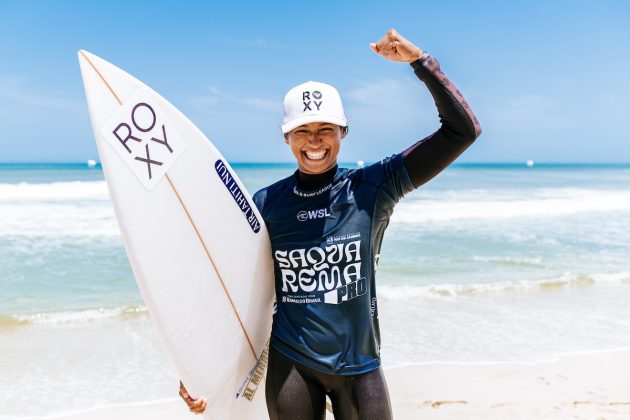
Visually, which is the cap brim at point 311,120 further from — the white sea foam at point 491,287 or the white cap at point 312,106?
the white sea foam at point 491,287

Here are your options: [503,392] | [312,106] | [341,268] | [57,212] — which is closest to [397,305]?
[503,392]

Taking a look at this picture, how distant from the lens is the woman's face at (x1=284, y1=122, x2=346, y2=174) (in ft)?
5.86

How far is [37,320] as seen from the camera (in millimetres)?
5125

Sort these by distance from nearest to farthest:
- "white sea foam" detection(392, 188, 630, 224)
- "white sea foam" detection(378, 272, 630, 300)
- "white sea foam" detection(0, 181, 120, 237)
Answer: "white sea foam" detection(378, 272, 630, 300) < "white sea foam" detection(0, 181, 120, 237) < "white sea foam" detection(392, 188, 630, 224)

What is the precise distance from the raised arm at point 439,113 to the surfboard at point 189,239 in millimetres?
616

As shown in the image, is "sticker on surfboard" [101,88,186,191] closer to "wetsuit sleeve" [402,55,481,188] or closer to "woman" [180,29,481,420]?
"woman" [180,29,481,420]

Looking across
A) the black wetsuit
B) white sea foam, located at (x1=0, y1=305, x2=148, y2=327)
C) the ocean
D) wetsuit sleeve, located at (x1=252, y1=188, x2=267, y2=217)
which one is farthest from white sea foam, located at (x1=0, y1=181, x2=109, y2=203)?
the black wetsuit

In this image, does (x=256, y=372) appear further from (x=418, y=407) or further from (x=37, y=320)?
(x=37, y=320)

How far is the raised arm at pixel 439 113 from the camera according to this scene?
5.57 ft

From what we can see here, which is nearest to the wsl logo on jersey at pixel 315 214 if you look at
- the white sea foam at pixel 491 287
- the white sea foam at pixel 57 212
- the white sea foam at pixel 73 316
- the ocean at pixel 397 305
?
the ocean at pixel 397 305

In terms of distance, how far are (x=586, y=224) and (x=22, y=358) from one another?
11954mm

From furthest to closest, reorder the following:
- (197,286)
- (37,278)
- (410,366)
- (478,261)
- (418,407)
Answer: (478,261) < (37,278) < (410,366) < (418,407) < (197,286)

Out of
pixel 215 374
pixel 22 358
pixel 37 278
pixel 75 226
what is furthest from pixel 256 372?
pixel 75 226

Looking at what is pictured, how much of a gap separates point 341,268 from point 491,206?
15.8 meters
